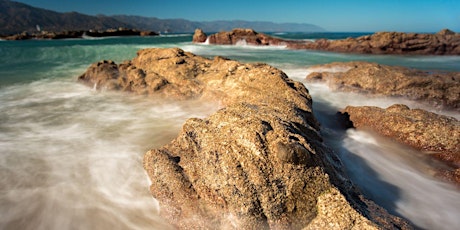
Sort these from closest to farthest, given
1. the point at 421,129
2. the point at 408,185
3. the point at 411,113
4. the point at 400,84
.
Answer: the point at 408,185
the point at 421,129
the point at 411,113
the point at 400,84

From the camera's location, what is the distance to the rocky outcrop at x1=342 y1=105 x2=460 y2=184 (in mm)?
4449

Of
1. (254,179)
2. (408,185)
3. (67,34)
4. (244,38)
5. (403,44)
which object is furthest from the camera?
(67,34)

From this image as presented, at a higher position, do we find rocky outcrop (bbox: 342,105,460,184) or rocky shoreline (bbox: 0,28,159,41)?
rocky shoreline (bbox: 0,28,159,41)

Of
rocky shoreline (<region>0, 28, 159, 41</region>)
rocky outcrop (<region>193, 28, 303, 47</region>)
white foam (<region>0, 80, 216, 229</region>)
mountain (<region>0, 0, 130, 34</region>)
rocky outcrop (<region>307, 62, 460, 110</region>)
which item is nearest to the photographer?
white foam (<region>0, 80, 216, 229</region>)

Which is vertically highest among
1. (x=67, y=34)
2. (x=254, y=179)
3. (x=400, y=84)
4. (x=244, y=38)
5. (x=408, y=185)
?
(x=67, y=34)

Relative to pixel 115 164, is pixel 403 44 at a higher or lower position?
higher

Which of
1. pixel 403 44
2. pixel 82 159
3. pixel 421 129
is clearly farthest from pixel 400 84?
pixel 403 44

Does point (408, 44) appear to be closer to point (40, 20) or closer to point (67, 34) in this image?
point (67, 34)

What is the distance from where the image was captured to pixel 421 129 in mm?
4887

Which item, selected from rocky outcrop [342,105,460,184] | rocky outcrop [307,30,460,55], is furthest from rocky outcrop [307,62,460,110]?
rocky outcrop [307,30,460,55]

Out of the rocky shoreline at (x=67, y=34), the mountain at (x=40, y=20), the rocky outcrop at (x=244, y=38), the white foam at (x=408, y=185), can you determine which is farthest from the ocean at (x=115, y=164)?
the mountain at (x=40, y=20)

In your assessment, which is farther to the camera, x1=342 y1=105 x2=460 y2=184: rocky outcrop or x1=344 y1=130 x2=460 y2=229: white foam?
x1=342 y1=105 x2=460 y2=184: rocky outcrop

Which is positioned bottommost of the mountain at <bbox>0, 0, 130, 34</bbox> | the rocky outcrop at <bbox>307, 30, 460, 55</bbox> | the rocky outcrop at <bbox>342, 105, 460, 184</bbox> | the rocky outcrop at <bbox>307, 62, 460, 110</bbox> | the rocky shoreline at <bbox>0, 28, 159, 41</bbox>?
the rocky outcrop at <bbox>342, 105, 460, 184</bbox>

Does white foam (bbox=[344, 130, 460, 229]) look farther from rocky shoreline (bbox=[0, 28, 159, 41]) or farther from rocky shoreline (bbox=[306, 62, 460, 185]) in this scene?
rocky shoreline (bbox=[0, 28, 159, 41])
